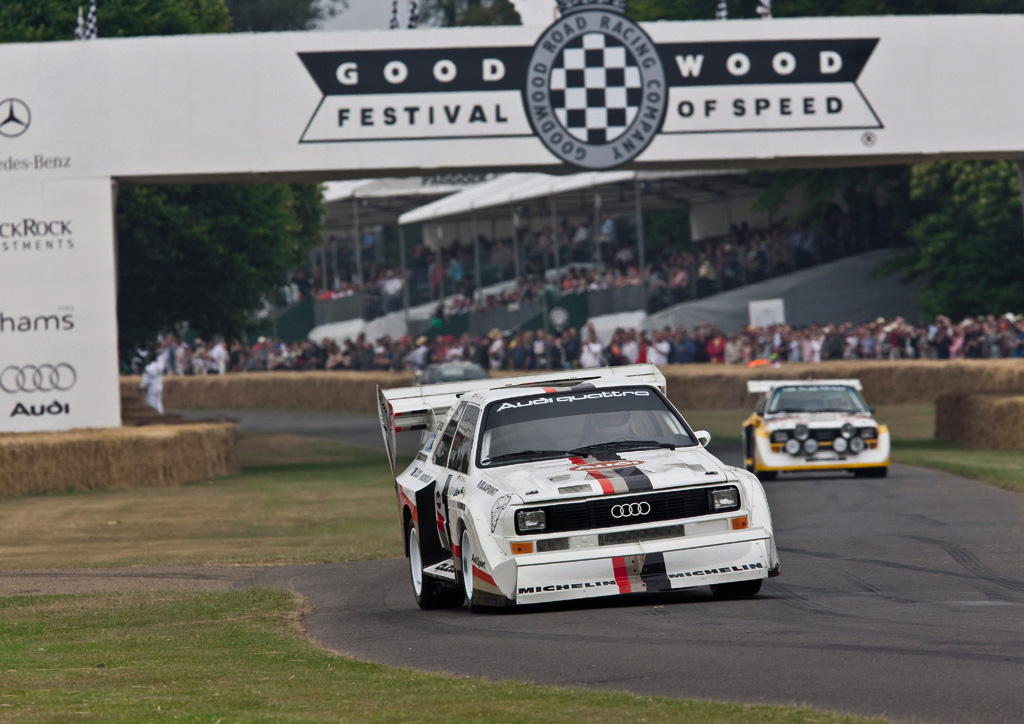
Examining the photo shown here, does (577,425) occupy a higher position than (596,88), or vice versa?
(596,88)

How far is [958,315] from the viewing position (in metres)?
42.9

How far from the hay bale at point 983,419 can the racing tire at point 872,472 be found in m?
4.99

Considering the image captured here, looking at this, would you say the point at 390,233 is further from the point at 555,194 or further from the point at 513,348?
the point at 513,348

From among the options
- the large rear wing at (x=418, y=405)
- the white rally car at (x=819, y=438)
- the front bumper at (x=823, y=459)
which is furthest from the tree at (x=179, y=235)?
the large rear wing at (x=418, y=405)

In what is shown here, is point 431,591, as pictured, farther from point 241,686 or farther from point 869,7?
point 869,7

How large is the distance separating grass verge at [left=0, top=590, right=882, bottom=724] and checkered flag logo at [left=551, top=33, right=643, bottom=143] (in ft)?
44.6

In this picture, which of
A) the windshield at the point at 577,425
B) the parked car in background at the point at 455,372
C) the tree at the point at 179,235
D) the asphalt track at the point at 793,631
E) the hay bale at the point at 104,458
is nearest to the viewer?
the asphalt track at the point at 793,631

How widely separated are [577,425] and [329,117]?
13.8 m

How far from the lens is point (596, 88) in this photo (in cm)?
2269

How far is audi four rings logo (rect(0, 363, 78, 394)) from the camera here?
23.1m

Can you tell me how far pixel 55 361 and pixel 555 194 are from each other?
1098 inches

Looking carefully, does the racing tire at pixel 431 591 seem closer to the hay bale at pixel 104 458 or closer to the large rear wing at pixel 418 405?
the large rear wing at pixel 418 405

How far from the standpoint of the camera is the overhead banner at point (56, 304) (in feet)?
75.5

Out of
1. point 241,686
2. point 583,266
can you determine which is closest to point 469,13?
point 583,266
